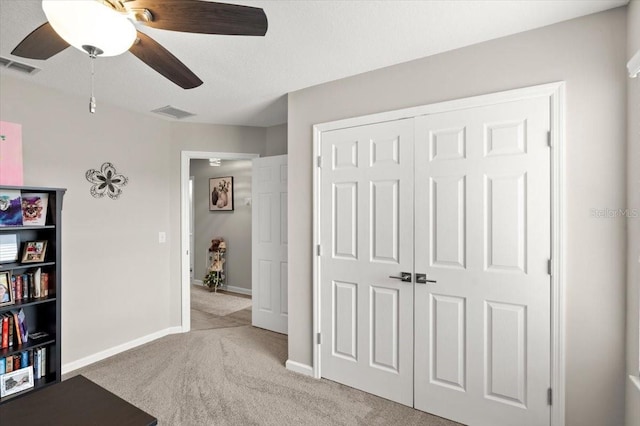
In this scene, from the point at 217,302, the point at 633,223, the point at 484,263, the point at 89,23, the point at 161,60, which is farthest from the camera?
the point at 217,302

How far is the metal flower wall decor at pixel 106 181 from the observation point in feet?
10.6

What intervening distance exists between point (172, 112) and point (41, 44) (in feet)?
6.97

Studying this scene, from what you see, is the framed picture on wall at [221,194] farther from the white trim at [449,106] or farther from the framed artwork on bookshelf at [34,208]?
the white trim at [449,106]

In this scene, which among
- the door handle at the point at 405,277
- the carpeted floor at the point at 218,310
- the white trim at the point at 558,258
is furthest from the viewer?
the carpeted floor at the point at 218,310

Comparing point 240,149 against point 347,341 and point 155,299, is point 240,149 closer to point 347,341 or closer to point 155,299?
point 155,299

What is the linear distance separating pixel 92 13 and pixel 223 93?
1899 mm

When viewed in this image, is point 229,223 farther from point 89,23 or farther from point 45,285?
point 89,23

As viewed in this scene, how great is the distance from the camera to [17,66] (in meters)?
2.46

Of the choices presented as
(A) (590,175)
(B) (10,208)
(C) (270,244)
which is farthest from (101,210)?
(A) (590,175)

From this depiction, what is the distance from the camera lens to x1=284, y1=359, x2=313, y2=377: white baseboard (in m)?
2.89

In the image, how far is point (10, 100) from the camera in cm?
269

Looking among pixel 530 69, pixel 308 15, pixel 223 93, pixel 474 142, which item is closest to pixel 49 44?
pixel 308 15

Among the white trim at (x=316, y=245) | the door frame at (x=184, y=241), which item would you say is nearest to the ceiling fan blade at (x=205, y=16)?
the white trim at (x=316, y=245)

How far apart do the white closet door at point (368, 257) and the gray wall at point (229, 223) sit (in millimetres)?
3189
